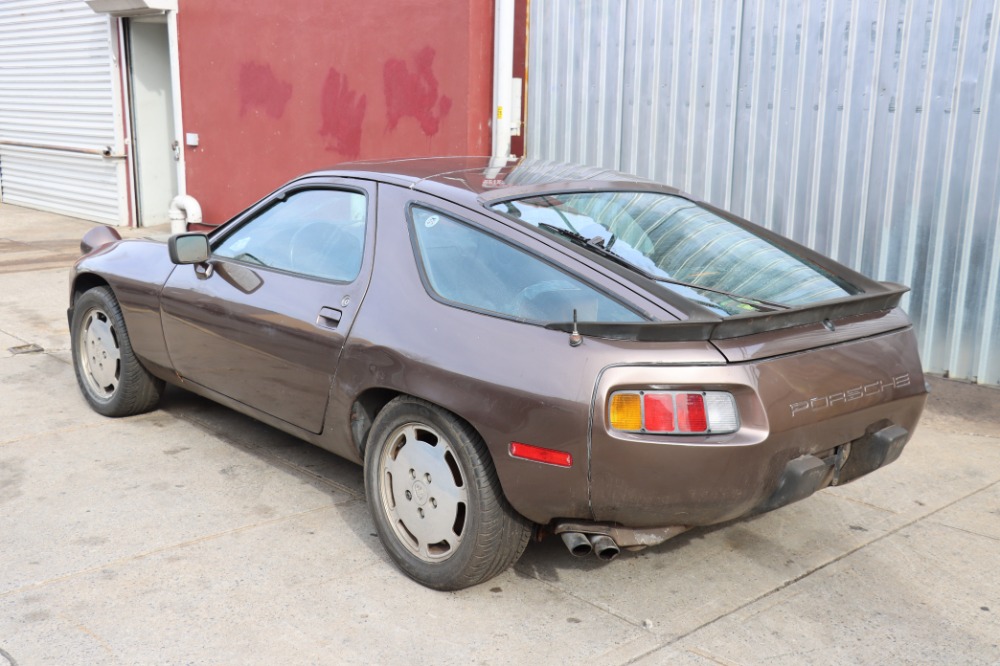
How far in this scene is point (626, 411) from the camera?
323cm

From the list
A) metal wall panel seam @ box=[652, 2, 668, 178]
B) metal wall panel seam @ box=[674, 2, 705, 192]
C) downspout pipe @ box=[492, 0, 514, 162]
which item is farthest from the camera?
downspout pipe @ box=[492, 0, 514, 162]

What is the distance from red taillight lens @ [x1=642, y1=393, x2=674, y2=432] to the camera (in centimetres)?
321

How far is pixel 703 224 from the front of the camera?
4.34 meters

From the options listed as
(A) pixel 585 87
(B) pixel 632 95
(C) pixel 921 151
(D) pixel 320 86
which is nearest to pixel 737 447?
(C) pixel 921 151

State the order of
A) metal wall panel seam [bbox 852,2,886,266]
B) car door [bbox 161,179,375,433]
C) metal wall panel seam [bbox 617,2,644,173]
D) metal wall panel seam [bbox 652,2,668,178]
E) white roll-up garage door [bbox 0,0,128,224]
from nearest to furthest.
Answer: car door [bbox 161,179,375,433], metal wall panel seam [bbox 852,2,886,266], metal wall panel seam [bbox 652,2,668,178], metal wall panel seam [bbox 617,2,644,173], white roll-up garage door [bbox 0,0,128,224]

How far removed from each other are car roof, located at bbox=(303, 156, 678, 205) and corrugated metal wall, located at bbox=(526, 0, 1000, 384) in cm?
265

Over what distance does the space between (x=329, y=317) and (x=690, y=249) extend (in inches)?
58.2

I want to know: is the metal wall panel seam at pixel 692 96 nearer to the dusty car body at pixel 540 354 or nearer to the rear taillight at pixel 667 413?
the dusty car body at pixel 540 354

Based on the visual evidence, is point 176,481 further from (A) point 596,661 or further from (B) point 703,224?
(B) point 703,224

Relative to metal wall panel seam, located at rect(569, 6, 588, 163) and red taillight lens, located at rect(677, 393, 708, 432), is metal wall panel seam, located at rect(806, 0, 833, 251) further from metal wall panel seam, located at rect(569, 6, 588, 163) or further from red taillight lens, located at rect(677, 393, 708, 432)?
red taillight lens, located at rect(677, 393, 708, 432)

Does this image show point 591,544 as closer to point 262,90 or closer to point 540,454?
point 540,454

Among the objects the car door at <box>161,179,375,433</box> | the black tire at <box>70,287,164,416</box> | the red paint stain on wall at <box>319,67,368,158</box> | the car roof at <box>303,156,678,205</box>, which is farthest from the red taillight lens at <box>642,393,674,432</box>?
the red paint stain on wall at <box>319,67,368,158</box>

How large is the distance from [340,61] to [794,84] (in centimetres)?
472

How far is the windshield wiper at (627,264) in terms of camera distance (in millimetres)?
3654
